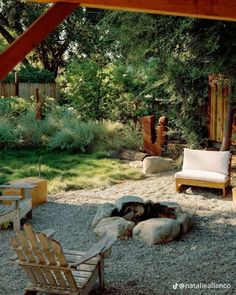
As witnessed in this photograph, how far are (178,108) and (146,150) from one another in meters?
1.38

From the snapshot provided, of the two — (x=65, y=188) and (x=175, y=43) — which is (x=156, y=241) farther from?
(x=175, y=43)

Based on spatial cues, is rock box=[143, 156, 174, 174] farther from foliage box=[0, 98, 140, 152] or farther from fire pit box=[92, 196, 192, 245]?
fire pit box=[92, 196, 192, 245]

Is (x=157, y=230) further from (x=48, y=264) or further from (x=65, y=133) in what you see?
(x=65, y=133)

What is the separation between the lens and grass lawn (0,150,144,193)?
8797 mm

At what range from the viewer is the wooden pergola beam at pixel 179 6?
300 centimetres

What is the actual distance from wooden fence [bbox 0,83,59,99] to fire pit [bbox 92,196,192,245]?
40.9ft

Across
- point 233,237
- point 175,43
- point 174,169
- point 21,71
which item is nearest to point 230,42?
point 175,43

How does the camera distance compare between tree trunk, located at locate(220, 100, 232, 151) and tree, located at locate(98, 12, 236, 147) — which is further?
tree trunk, located at locate(220, 100, 232, 151)

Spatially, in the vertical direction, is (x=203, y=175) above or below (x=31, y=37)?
below

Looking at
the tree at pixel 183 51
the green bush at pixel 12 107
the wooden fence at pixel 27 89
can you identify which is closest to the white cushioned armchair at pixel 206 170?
the tree at pixel 183 51

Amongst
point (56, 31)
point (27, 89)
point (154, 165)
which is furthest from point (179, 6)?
point (56, 31)

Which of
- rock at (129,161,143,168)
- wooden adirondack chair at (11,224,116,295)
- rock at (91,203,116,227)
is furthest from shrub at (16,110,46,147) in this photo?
wooden adirondack chair at (11,224,116,295)

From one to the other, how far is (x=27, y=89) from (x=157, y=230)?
14116 mm

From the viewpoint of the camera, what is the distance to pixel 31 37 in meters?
3.21
